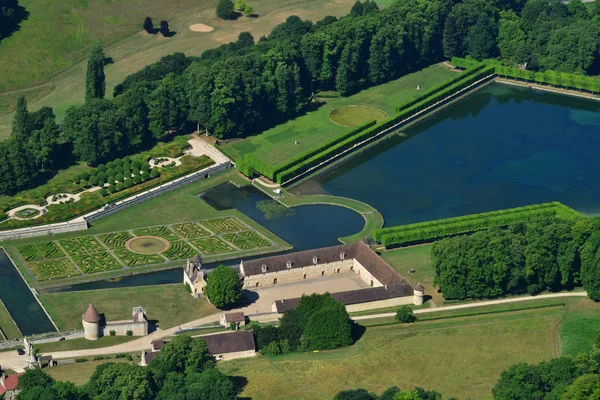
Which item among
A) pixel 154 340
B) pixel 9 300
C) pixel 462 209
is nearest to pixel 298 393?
pixel 154 340

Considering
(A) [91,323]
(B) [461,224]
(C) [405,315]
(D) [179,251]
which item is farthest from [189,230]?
(B) [461,224]

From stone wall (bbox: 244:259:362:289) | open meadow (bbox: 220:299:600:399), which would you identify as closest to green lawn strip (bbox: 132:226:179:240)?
stone wall (bbox: 244:259:362:289)

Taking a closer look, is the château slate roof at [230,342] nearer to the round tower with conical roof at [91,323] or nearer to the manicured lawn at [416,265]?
the round tower with conical roof at [91,323]

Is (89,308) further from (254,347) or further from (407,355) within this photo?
(407,355)

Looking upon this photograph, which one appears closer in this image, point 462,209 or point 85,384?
point 85,384

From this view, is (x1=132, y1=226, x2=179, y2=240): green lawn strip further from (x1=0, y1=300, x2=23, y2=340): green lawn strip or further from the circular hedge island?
(x1=0, y1=300, x2=23, y2=340): green lawn strip

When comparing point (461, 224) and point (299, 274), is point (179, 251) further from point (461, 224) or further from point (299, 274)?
point (461, 224)
